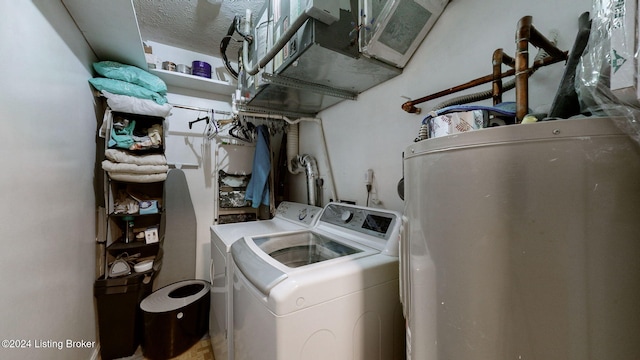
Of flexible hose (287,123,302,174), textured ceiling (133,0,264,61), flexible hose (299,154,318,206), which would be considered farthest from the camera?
flexible hose (287,123,302,174)

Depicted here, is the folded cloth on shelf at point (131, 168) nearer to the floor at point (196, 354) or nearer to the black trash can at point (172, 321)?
the black trash can at point (172, 321)

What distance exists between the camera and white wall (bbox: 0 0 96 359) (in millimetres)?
892

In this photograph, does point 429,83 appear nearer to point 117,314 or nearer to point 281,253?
point 281,253

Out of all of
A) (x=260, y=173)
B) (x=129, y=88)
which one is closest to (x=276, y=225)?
(x=260, y=173)

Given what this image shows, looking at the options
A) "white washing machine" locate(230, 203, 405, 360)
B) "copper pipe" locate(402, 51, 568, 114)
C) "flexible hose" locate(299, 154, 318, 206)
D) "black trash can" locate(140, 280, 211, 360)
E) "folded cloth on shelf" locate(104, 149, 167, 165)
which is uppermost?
"copper pipe" locate(402, 51, 568, 114)

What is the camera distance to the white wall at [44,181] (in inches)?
35.1

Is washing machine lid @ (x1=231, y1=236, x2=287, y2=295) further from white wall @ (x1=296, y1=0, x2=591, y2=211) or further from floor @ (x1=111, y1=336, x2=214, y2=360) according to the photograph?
floor @ (x1=111, y1=336, x2=214, y2=360)

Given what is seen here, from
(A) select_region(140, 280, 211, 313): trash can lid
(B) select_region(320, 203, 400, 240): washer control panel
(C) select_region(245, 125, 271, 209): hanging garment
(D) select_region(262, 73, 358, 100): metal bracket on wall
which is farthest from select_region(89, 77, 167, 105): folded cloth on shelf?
(B) select_region(320, 203, 400, 240): washer control panel

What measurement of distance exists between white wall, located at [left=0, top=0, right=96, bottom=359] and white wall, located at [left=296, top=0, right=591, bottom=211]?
72.0 inches

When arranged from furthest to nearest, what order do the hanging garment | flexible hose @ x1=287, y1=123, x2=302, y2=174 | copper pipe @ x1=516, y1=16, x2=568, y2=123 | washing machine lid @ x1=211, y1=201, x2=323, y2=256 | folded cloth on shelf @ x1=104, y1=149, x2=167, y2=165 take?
flexible hose @ x1=287, y1=123, x2=302, y2=174, the hanging garment, folded cloth on shelf @ x1=104, y1=149, x2=167, y2=165, washing machine lid @ x1=211, y1=201, x2=323, y2=256, copper pipe @ x1=516, y1=16, x2=568, y2=123

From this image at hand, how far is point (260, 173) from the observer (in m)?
2.42

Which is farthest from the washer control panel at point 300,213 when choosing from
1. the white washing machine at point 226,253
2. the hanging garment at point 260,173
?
the hanging garment at point 260,173

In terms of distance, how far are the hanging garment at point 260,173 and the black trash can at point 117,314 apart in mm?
1195

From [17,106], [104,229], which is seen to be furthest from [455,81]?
[104,229]
